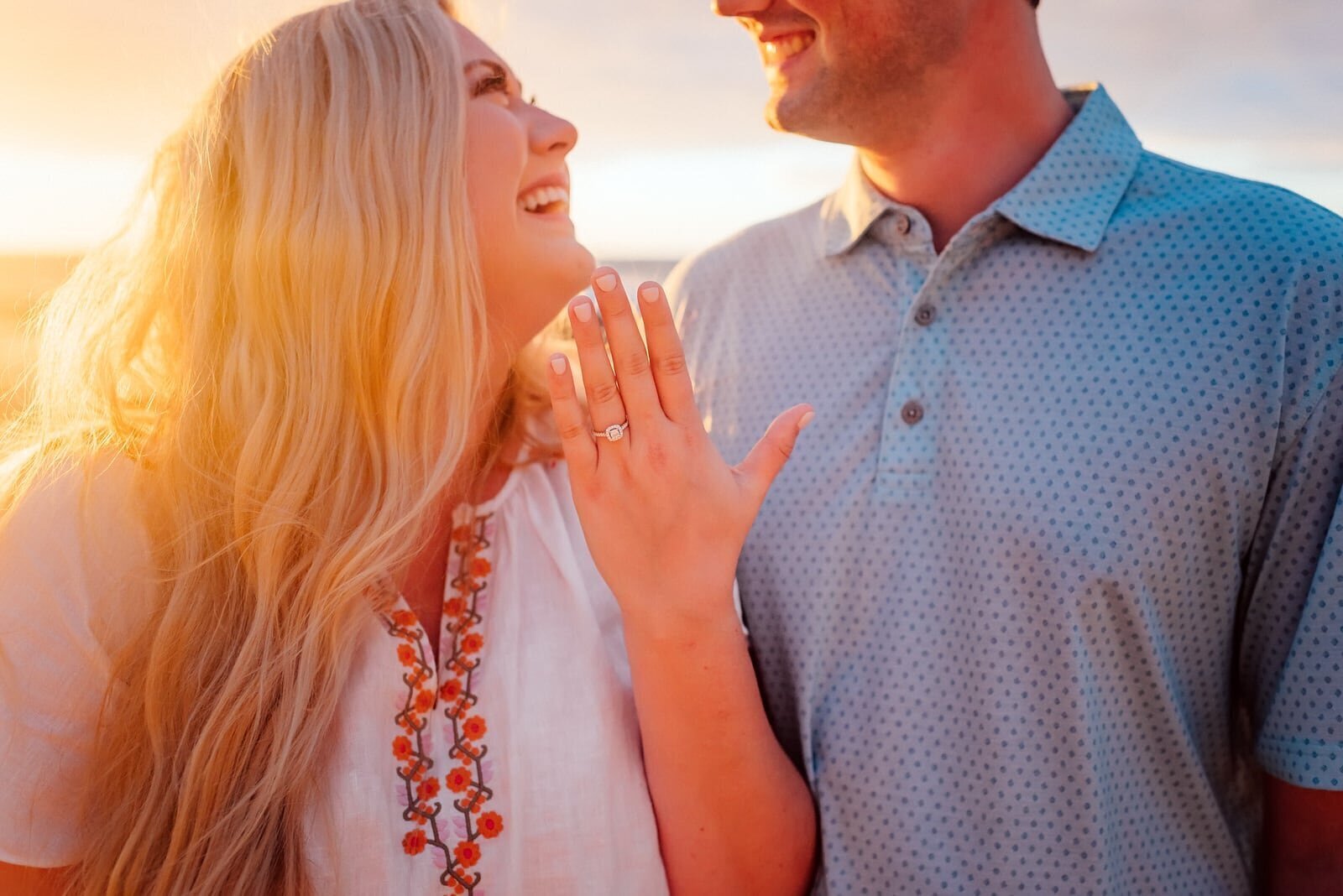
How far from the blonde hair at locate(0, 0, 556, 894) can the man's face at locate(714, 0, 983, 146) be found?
28.0 inches

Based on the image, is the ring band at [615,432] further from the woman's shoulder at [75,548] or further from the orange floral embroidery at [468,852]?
the woman's shoulder at [75,548]

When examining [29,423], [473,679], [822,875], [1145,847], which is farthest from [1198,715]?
[29,423]

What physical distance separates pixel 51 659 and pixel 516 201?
3.76 feet

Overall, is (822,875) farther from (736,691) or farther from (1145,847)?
(1145,847)

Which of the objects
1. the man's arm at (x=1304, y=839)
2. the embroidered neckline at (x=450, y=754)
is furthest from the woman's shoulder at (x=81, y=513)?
the man's arm at (x=1304, y=839)

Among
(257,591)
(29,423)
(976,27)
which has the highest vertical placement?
(976,27)

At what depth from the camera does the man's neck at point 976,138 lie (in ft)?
6.18

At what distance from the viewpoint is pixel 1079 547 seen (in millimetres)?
1580

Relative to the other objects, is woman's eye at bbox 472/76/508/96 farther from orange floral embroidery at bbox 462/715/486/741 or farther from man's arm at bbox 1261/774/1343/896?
man's arm at bbox 1261/774/1343/896

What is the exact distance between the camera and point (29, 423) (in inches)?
74.7

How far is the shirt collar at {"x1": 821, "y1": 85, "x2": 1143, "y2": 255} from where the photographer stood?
1715 millimetres

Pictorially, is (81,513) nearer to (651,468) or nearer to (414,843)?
(414,843)

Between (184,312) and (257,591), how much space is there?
58cm

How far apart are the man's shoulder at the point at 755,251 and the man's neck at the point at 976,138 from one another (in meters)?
0.26
